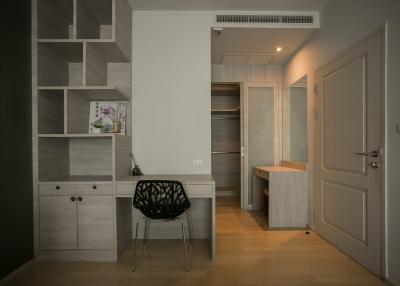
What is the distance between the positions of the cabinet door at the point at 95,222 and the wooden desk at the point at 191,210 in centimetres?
9

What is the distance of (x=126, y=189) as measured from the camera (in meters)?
2.43

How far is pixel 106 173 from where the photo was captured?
295 cm

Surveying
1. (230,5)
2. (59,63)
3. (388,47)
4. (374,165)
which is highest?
(230,5)

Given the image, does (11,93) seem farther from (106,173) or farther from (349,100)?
(349,100)

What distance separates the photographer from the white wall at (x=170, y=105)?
298 centimetres

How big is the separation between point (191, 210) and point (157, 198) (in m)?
0.79

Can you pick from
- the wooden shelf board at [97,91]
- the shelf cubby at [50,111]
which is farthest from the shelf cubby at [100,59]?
the shelf cubby at [50,111]

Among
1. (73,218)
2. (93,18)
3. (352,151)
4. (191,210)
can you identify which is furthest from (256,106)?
(73,218)

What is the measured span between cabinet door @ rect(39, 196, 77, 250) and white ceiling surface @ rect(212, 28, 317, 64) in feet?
8.61

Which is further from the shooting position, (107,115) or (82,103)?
(107,115)

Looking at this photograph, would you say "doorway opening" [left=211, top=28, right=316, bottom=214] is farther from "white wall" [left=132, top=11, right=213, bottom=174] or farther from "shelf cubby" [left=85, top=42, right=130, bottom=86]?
"shelf cubby" [left=85, top=42, right=130, bottom=86]

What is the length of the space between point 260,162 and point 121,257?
2.73 meters

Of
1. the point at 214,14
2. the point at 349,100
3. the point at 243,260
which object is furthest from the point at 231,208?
the point at 214,14

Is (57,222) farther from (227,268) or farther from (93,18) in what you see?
(93,18)
